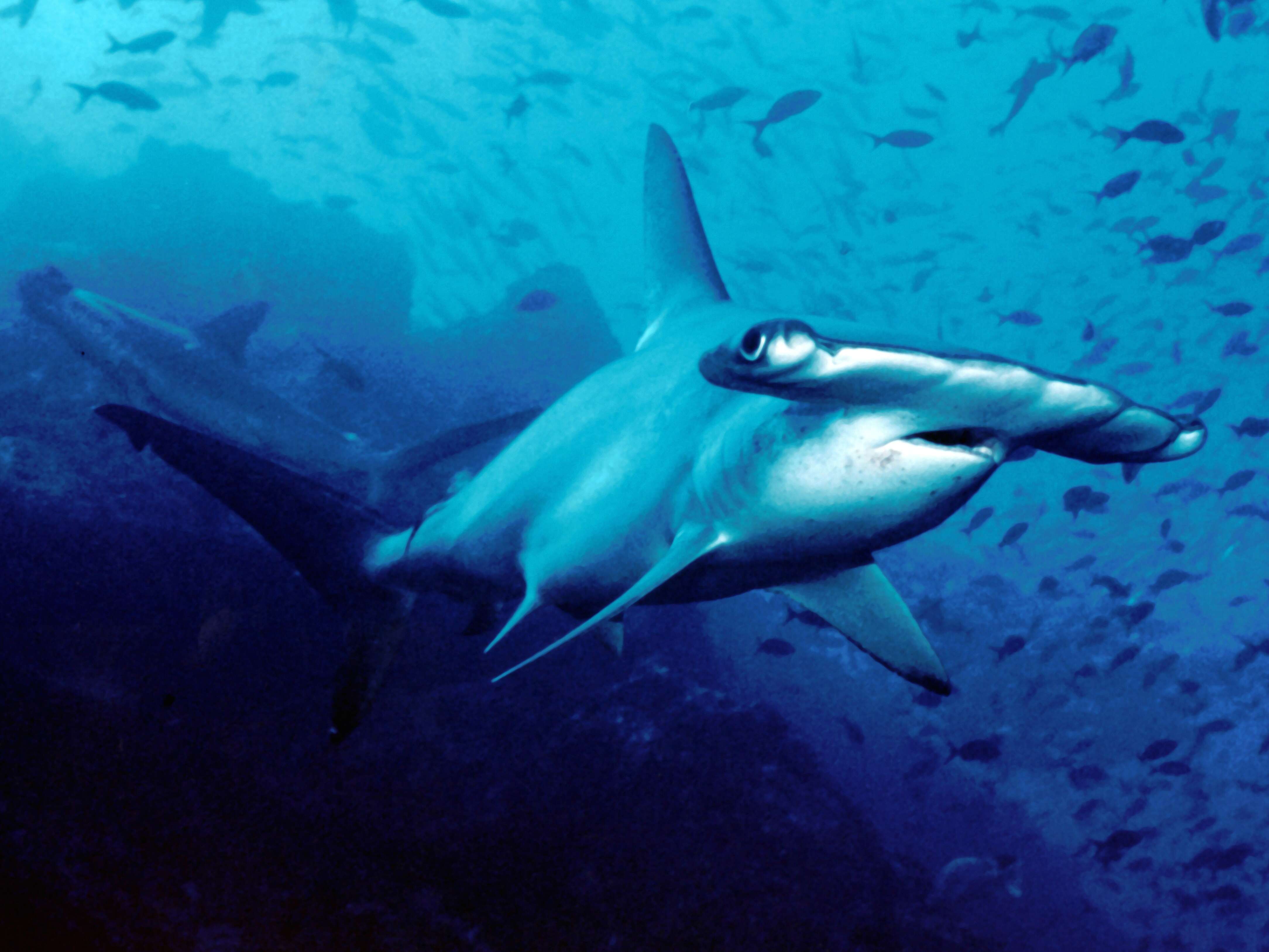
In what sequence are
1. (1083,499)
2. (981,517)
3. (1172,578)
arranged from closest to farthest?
(1083,499) → (1172,578) → (981,517)

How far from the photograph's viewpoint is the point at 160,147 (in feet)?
75.4

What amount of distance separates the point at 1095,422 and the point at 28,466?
20.4 ft

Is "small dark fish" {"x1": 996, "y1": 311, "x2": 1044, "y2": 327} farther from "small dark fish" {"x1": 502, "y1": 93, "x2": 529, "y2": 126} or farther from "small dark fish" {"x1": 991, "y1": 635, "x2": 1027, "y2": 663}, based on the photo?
"small dark fish" {"x1": 502, "y1": 93, "x2": 529, "y2": 126}

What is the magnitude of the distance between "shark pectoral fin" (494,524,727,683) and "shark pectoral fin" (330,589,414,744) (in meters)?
1.63

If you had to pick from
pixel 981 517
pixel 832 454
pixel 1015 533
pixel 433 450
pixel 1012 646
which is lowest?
pixel 1012 646

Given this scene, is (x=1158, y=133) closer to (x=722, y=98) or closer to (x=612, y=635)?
(x=722, y=98)

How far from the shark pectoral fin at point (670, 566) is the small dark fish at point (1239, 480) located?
10.1 meters

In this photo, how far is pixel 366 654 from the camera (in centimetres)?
291

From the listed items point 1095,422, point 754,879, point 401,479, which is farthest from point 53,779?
point 1095,422

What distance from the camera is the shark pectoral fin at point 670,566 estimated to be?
Answer: 4.50ft

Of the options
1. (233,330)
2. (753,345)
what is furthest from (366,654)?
(233,330)

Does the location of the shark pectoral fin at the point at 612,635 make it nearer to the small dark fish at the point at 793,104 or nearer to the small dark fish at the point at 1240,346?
the small dark fish at the point at 793,104

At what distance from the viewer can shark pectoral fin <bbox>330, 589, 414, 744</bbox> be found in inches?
108

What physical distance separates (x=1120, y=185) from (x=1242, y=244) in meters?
2.79
